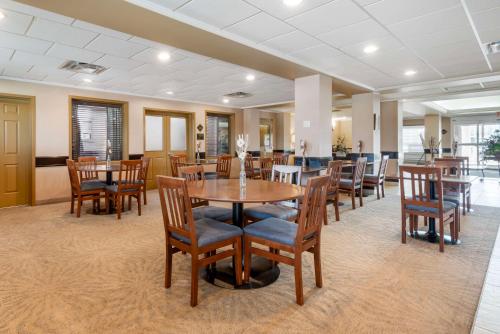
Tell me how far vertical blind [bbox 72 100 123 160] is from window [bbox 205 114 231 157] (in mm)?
2693

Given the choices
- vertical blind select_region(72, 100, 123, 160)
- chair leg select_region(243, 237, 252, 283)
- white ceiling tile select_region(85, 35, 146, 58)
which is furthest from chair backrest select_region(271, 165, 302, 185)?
vertical blind select_region(72, 100, 123, 160)

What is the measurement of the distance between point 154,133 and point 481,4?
703cm

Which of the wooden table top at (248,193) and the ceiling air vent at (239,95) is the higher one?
the ceiling air vent at (239,95)

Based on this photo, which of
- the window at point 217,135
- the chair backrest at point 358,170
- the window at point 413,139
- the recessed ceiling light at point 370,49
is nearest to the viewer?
the recessed ceiling light at point 370,49

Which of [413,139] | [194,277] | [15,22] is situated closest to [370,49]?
[194,277]

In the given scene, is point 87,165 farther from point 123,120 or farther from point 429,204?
point 429,204

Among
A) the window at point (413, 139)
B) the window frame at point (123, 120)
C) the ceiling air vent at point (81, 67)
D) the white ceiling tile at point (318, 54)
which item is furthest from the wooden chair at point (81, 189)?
the window at point (413, 139)

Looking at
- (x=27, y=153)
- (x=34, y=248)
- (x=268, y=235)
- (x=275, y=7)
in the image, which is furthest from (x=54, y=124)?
(x=268, y=235)

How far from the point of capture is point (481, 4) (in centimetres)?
298

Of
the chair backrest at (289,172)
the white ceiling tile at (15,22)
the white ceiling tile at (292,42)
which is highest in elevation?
the white ceiling tile at (292,42)

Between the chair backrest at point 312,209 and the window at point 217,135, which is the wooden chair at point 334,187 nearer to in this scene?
the chair backrest at point 312,209

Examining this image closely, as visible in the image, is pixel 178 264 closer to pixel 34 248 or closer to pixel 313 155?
pixel 34 248

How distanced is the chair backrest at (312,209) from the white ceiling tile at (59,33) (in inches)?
127

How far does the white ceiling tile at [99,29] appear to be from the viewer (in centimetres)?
328
